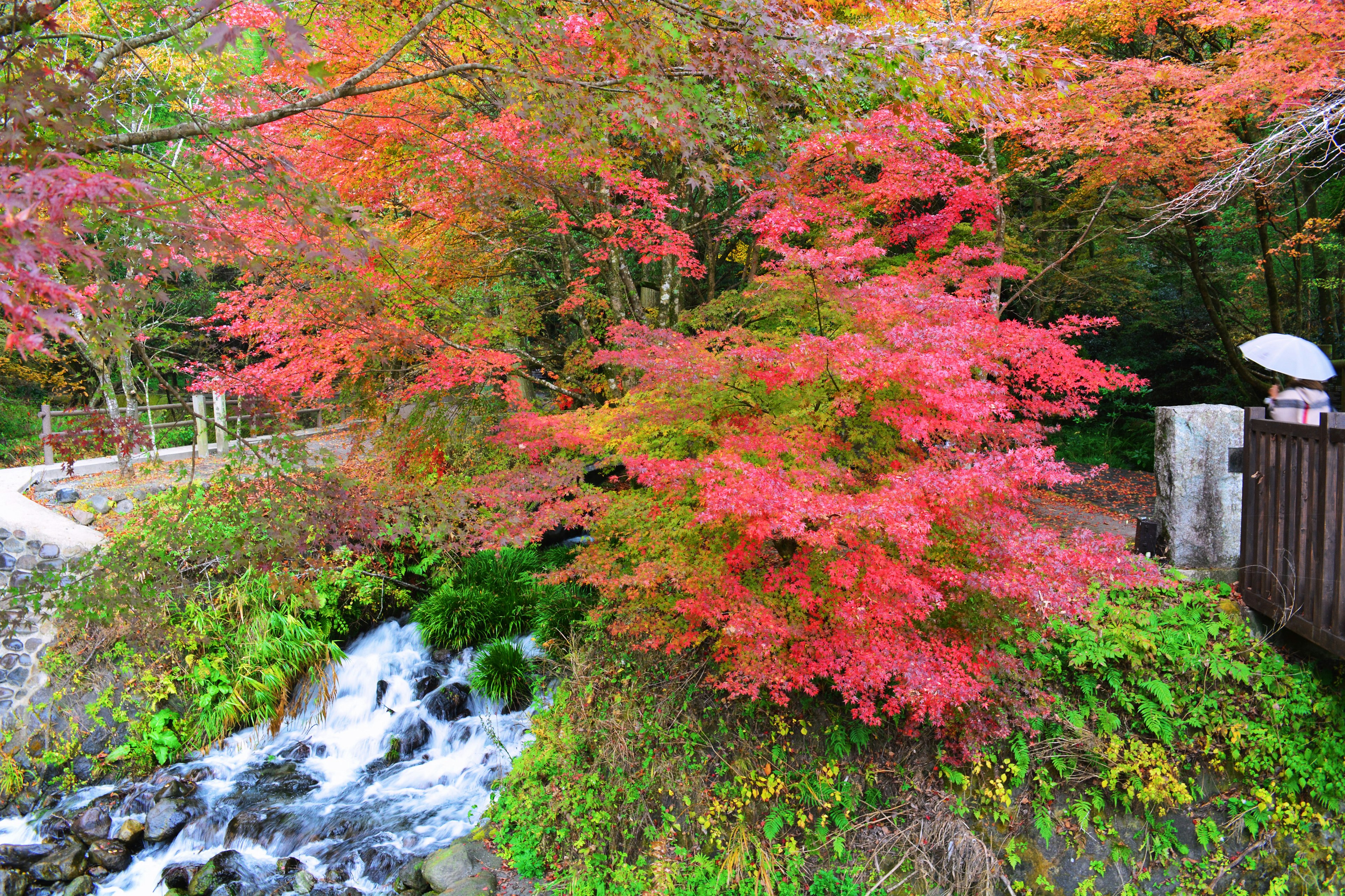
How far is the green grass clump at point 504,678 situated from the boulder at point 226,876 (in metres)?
1.99

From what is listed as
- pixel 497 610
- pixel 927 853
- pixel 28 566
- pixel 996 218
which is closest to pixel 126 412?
pixel 28 566

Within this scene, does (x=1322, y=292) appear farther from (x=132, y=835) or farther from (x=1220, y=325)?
(x=132, y=835)

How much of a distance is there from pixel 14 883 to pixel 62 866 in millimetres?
259

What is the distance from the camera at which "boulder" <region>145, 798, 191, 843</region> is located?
215 inches

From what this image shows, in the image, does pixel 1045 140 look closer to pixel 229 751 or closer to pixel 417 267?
pixel 417 267

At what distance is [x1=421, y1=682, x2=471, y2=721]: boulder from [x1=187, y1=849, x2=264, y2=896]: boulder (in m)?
1.65

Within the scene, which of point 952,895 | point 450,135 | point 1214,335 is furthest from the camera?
point 1214,335

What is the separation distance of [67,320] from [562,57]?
2877mm

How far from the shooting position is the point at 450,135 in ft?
19.7

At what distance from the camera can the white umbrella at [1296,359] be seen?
4.84 metres

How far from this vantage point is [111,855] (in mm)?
5281

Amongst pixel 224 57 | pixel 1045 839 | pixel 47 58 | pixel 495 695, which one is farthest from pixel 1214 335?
pixel 47 58

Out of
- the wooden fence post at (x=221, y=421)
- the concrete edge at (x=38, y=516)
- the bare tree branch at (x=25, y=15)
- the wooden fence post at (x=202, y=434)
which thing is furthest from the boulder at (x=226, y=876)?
the wooden fence post at (x=202, y=434)

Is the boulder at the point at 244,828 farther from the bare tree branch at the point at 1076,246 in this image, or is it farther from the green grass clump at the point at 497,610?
the bare tree branch at the point at 1076,246
